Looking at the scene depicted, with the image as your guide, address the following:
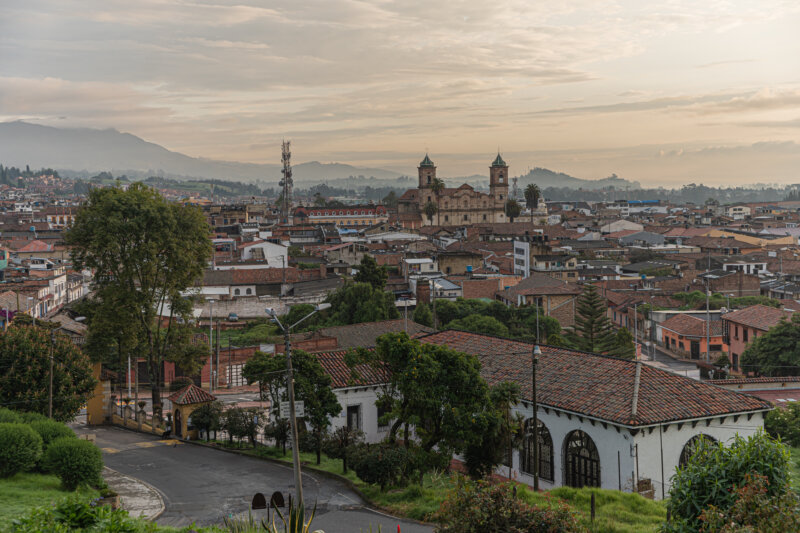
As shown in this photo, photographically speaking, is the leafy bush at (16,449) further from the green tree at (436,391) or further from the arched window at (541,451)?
the arched window at (541,451)

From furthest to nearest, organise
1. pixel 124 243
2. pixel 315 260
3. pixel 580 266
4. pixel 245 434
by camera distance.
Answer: pixel 315 260
pixel 580 266
pixel 124 243
pixel 245 434

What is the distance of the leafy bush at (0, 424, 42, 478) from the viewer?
55.8 feet

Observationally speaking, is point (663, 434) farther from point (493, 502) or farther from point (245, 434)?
point (245, 434)

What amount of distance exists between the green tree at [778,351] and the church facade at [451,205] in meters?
87.8

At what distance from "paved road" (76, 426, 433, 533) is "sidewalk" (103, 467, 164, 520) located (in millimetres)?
216

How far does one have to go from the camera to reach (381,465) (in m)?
17.7

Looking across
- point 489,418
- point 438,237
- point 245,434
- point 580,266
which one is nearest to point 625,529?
point 489,418

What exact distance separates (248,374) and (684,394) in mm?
11645

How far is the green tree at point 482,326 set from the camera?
4203cm

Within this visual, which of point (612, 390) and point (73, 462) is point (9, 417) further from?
point (612, 390)

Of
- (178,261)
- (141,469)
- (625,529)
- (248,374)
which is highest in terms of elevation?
(178,261)

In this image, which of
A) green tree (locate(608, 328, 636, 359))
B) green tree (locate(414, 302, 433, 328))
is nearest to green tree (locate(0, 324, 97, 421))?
green tree (locate(414, 302, 433, 328))

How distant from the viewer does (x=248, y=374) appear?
2138cm

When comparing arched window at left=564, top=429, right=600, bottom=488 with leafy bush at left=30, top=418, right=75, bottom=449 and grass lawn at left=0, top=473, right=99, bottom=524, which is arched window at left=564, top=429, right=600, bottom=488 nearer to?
grass lawn at left=0, top=473, right=99, bottom=524
